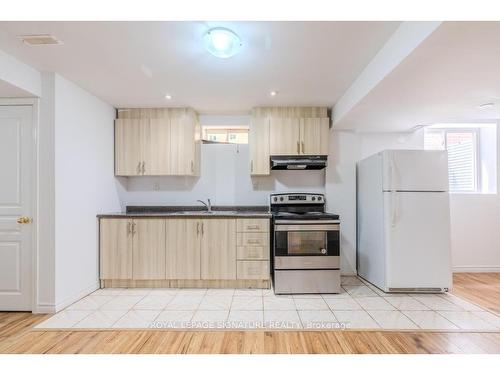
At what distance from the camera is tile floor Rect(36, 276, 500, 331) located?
240cm

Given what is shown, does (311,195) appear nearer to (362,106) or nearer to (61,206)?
(362,106)

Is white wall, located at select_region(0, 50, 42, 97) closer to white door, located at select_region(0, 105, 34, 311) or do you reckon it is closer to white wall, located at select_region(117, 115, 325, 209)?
white door, located at select_region(0, 105, 34, 311)

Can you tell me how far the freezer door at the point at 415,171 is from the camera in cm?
314

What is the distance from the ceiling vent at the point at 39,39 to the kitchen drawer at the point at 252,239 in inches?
98.2

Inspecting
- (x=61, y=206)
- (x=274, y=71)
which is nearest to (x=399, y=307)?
(x=274, y=71)

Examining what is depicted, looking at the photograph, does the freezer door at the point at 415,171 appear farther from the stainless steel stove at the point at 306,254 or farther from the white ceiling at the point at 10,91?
the white ceiling at the point at 10,91

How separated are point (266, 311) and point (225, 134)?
8.23ft

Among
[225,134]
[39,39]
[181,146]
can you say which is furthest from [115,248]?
[39,39]

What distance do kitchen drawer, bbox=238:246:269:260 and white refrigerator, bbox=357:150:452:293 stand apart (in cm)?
136

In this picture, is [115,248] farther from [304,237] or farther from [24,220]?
[304,237]

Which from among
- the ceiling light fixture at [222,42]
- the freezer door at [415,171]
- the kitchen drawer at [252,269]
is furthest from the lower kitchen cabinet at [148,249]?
the freezer door at [415,171]

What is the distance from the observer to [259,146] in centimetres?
369

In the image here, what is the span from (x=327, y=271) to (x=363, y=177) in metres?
1.37

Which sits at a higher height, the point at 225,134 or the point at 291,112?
the point at 291,112
